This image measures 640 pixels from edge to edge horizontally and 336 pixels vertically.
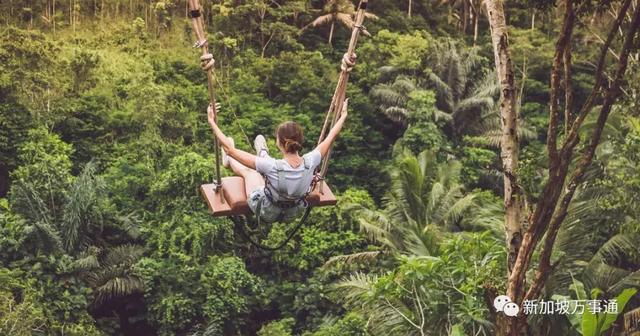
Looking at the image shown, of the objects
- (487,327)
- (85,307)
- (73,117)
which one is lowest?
(85,307)

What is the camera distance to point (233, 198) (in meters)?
5.15

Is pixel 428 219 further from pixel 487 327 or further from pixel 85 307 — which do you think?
pixel 85 307

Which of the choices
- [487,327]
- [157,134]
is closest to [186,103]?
[157,134]

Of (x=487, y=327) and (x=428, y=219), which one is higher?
(x=487, y=327)

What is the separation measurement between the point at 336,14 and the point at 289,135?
597 inches

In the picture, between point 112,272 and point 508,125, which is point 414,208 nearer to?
point 112,272

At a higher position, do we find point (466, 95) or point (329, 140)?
point (329, 140)

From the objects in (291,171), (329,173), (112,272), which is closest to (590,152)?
(291,171)

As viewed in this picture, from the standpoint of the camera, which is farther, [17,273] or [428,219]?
[428,219]

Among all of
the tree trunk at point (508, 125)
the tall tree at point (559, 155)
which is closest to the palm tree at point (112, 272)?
the tree trunk at point (508, 125)

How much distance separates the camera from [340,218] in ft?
45.4

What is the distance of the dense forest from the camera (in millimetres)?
8156

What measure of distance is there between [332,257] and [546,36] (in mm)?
10037

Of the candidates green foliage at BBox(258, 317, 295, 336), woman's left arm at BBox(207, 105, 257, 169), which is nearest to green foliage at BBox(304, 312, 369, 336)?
green foliage at BBox(258, 317, 295, 336)
